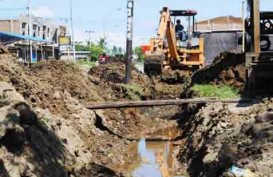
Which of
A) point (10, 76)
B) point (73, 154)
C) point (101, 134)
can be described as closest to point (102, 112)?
point (101, 134)

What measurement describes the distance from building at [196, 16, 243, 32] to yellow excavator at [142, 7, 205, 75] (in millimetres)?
22038

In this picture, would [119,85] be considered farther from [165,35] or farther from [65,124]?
[65,124]

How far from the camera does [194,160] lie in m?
13.7

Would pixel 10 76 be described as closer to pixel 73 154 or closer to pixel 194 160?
pixel 73 154

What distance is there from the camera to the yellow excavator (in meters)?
28.4

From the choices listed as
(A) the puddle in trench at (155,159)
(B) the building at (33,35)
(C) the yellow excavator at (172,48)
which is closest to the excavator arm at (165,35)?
(C) the yellow excavator at (172,48)

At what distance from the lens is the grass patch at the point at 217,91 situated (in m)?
19.9

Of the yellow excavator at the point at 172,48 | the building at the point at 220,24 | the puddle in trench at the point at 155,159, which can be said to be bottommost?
the puddle in trench at the point at 155,159

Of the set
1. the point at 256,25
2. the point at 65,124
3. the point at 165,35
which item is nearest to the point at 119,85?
the point at 165,35

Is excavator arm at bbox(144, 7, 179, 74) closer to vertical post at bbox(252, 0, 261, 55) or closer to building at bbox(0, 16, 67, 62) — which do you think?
vertical post at bbox(252, 0, 261, 55)

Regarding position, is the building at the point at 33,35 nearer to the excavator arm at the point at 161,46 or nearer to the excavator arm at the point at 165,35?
the excavator arm at the point at 161,46

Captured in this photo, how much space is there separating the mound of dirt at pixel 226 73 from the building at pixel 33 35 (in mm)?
26550

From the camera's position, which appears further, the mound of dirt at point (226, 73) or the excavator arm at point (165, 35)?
the excavator arm at point (165, 35)

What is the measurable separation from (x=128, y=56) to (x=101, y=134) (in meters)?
9.81
